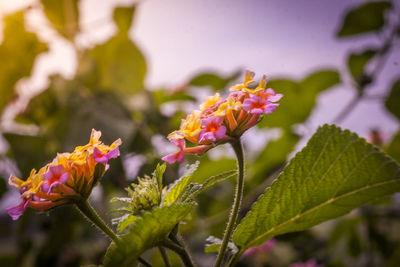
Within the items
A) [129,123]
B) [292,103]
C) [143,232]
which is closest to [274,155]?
[292,103]

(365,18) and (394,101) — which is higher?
(365,18)

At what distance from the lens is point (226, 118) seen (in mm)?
320

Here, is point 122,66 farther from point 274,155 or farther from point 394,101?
point 394,101

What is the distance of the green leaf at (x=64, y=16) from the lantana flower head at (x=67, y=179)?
38.5 inches

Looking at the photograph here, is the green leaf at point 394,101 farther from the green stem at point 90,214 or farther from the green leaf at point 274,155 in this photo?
the green stem at point 90,214

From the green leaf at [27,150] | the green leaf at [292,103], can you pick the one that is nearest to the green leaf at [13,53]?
the green leaf at [27,150]

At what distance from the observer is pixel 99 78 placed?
3.60ft

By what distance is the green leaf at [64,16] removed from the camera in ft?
3.86

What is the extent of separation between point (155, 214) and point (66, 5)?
112 cm

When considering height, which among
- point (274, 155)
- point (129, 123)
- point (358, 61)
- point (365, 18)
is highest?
point (365, 18)

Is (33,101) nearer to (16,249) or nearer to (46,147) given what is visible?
(46,147)

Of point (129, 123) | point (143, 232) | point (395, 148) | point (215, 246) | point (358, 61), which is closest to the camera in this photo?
point (143, 232)

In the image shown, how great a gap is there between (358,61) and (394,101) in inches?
8.4

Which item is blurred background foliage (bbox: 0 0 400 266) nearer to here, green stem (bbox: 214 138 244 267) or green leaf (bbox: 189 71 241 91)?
green leaf (bbox: 189 71 241 91)
